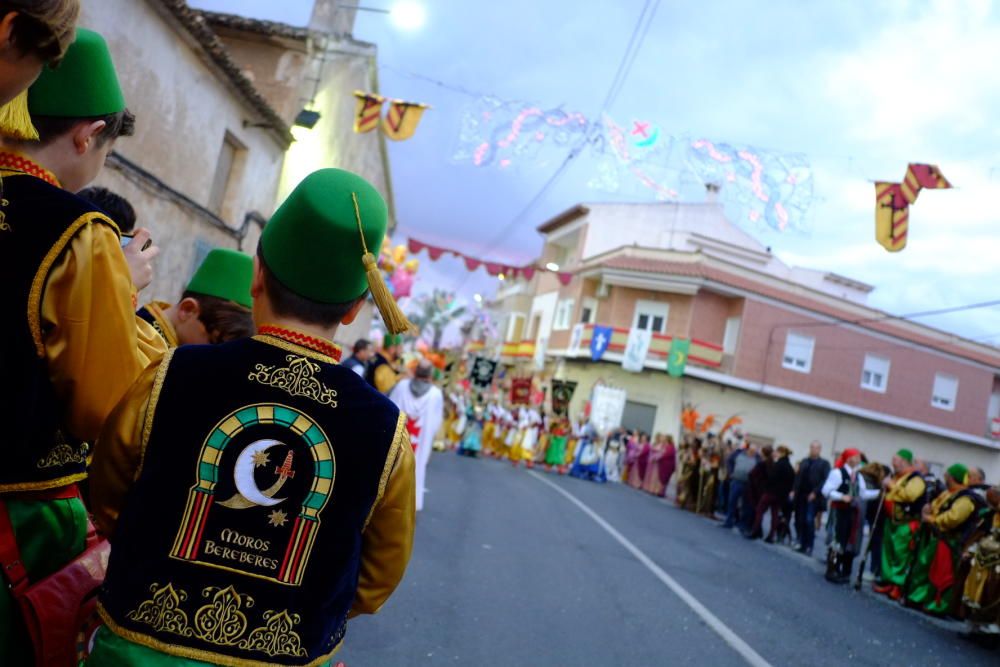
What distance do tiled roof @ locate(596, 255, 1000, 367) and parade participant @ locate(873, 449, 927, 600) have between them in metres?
23.2

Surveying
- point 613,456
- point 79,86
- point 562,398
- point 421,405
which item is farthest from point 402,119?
point 79,86

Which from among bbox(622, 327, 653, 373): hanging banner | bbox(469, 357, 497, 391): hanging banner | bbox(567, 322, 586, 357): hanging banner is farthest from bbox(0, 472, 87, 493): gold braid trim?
bbox(567, 322, 586, 357): hanging banner

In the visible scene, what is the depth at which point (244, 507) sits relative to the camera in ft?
5.52

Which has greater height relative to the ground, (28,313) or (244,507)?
(28,313)

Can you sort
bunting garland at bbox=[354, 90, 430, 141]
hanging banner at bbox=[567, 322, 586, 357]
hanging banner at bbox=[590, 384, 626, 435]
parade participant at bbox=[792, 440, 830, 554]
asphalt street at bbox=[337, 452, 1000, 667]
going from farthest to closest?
1. hanging banner at bbox=[567, 322, 586, 357]
2. hanging banner at bbox=[590, 384, 626, 435]
3. bunting garland at bbox=[354, 90, 430, 141]
4. parade participant at bbox=[792, 440, 830, 554]
5. asphalt street at bbox=[337, 452, 1000, 667]

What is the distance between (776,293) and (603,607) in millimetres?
30819

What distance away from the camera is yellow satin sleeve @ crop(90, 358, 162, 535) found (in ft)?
5.49

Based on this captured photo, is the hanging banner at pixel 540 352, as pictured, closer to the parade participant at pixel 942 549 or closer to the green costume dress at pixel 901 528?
the green costume dress at pixel 901 528

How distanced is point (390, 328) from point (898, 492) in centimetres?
1106

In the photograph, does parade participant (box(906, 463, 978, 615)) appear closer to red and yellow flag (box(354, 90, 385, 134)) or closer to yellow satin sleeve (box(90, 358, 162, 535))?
yellow satin sleeve (box(90, 358, 162, 535))

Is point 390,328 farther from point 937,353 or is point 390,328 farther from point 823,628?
point 937,353

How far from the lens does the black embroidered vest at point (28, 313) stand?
162cm

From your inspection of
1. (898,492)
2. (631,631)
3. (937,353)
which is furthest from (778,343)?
(631,631)

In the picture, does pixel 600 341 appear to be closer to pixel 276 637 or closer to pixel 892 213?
pixel 892 213
